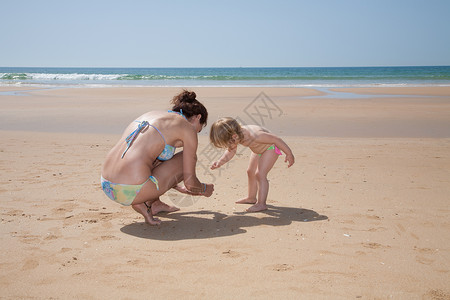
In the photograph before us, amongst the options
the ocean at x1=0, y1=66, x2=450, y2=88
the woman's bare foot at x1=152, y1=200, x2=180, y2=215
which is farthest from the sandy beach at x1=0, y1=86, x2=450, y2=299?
the ocean at x1=0, y1=66, x2=450, y2=88

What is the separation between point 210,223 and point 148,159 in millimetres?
828

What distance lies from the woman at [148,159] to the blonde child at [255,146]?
354 mm

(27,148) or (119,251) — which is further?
(27,148)

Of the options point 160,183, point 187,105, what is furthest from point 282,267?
point 187,105

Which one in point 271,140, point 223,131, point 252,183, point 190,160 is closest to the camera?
point 190,160

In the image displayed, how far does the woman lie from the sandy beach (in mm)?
364

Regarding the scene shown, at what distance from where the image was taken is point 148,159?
3.18 m

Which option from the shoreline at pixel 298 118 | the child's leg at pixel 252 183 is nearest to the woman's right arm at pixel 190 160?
the child's leg at pixel 252 183

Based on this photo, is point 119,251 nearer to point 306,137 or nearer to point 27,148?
point 27,148

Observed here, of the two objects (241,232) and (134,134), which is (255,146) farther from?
(134,134)

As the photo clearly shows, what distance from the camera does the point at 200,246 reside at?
9.67 ft

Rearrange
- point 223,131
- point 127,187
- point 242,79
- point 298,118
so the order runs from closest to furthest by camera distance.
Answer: point 127,187
point 223,131
point 298,118
point 242,79

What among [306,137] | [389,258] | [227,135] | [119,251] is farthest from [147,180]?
[306,137]

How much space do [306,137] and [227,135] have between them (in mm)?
4539
